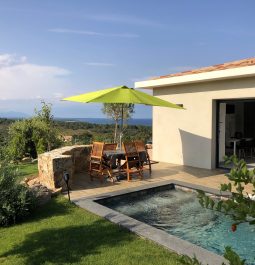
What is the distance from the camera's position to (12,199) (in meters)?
6.70

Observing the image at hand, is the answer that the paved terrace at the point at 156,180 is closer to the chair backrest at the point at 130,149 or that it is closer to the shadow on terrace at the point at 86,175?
the shadow on terrace at the point at 86,175

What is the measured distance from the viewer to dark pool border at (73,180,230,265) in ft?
15.0

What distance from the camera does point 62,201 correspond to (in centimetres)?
770

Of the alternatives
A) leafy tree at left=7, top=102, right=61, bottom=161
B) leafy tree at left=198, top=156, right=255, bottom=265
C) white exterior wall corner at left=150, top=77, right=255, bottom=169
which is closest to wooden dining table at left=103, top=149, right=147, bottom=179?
white exterior wall corner at left=150, top=77, right=255, bottom=169

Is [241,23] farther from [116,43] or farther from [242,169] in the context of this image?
[242,169]

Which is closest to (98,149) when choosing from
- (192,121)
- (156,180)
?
(156,180)

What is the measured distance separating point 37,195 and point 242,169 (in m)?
6.62

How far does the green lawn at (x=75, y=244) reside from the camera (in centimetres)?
471

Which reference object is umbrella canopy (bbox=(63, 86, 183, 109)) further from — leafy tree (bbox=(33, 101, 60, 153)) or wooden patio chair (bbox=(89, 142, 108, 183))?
leafy tree (bbox=(33, 101, 60, 153))

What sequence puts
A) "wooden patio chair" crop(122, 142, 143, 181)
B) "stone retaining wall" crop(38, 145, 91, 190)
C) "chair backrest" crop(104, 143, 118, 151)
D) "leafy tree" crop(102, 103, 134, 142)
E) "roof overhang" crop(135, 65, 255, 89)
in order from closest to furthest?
"stone retaining wall" crop(38, 145, 91, 190) < "roof overhang" crop(135, 65, 255, 89) < "wooden patio chair" crop(122, 142, 143, 181) < "chair backrest" crop(104, 143, 118, 151) < "leafy tree" crop(102, 103, 134, 142)

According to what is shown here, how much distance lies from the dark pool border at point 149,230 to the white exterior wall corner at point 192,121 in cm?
338

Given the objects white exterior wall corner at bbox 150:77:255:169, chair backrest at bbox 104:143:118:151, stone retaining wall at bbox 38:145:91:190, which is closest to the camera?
stone retaining wall at bbox 38:145:91:190

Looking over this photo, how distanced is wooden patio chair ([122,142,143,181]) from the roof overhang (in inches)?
133

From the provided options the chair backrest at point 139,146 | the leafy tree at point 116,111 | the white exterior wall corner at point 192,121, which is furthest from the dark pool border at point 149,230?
the leafy tree at point 116,111
